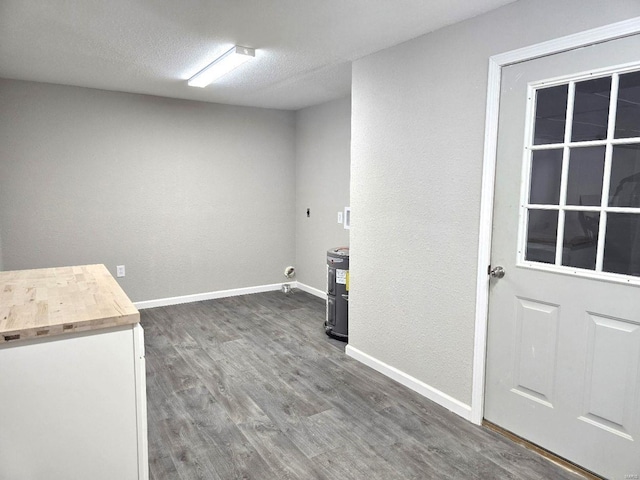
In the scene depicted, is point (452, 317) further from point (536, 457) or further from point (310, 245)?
point (310, 245)

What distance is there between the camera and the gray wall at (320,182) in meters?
4.78

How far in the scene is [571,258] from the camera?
6.87ft

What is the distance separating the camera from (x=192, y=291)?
16.8 ft

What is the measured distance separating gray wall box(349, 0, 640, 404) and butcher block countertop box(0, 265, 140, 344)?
73.3 inches

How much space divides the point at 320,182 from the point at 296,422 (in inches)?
126

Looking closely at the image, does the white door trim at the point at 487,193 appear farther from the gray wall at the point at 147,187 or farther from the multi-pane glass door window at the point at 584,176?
the gray wall at the point at 147,187

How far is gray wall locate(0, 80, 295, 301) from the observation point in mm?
4121

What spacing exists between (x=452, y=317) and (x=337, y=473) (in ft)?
3.77

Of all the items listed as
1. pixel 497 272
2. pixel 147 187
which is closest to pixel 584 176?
pixel 497 272

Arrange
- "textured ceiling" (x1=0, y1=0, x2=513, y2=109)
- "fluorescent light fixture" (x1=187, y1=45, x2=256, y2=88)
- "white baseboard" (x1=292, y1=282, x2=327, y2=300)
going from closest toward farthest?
"textured ceiling" (x1=0, y1=0, x2=513, y2=109), "fluorescent light fixture" (x1=187, y1=45, x2=256, y2=88), "white baseboard" (x1=292, y1=282, x2=327, y2=300)

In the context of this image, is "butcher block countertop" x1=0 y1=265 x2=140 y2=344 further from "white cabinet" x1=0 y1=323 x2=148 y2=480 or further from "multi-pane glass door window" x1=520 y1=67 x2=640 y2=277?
"multi-pane glass door window" x1=520 y1=67 x2=640 y2=277

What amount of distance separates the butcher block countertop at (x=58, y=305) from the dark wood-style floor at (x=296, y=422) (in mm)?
996

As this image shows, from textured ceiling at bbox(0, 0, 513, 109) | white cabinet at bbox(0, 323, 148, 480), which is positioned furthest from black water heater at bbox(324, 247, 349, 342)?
white cabinet at bbox(0, 323, 148, 480)

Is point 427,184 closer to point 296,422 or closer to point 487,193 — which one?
point 487,193
